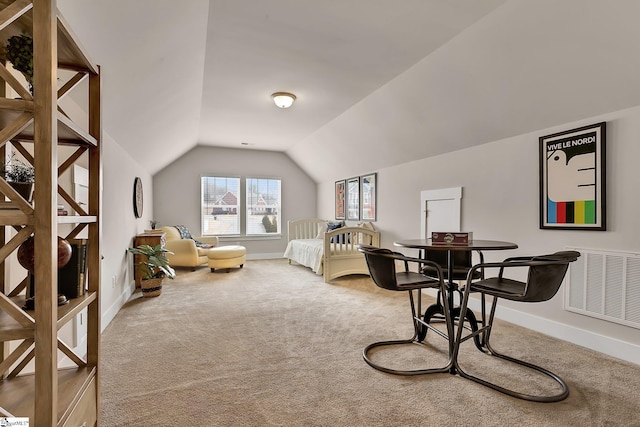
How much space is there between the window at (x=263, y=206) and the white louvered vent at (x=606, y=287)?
19.7 feet

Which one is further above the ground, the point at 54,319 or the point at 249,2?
the point at 249,2

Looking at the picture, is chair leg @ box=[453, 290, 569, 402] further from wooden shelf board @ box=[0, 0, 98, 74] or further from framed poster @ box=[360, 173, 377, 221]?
framed poster @ box=[360, 173, 377, 221]

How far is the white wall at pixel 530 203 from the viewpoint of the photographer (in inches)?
94.2

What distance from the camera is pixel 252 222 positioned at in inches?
299

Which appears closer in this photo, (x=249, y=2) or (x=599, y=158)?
(x=249, y=2)

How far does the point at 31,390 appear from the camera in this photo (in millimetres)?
1196

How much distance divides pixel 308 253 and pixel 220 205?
277 centimetres

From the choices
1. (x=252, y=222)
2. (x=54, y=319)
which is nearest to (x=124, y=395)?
(x=54, y=319)

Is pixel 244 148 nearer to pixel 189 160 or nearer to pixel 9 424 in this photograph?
pixel 189 160

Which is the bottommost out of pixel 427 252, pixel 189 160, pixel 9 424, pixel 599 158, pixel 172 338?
pixel 172 338

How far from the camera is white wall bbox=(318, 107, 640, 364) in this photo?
94.2 inches

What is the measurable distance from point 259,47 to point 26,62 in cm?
209

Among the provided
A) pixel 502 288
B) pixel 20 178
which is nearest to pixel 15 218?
pixel 20 178

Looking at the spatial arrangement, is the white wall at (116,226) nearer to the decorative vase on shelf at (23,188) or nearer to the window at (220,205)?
the decorative vase on shelf at (23,188)
